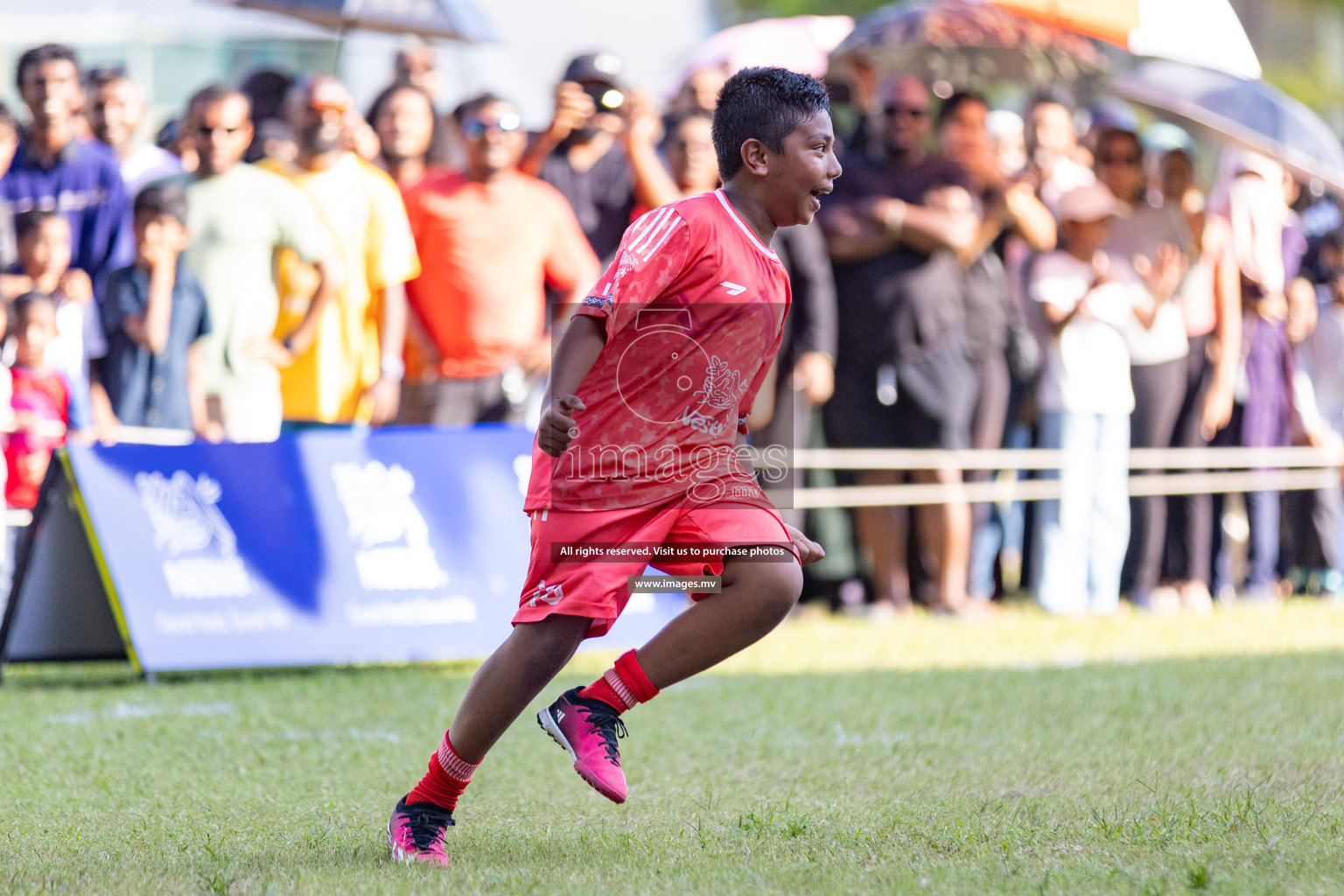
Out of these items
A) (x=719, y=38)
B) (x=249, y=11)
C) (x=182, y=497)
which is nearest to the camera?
(x=182, y=497)

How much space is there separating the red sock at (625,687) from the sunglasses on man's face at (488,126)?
5.19m

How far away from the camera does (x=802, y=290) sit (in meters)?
8.90

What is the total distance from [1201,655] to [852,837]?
4208 mm

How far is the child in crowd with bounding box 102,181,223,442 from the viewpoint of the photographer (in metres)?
7.97

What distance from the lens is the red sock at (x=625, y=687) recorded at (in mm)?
3750

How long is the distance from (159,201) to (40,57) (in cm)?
98

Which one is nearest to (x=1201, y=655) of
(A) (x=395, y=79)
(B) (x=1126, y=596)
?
(B) (x=1126, y=596)

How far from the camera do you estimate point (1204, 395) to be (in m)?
10.1

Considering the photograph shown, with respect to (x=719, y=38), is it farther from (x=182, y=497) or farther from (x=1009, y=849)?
(x=1009, y=849)

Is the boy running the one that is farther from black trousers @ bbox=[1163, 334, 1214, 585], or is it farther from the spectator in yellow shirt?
black trousers @ bbox=[1163, 334, 1214, 585]

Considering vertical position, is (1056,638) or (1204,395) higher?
(1204,395)

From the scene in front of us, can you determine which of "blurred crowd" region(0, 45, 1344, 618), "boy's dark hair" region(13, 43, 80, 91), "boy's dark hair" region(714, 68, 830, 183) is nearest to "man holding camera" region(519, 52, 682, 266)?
"blurred crowd" region(0, 45, 1344, 618)

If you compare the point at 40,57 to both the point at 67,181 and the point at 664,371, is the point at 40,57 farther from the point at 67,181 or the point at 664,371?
the point at 664,371

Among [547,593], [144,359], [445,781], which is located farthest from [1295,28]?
[445,781]
